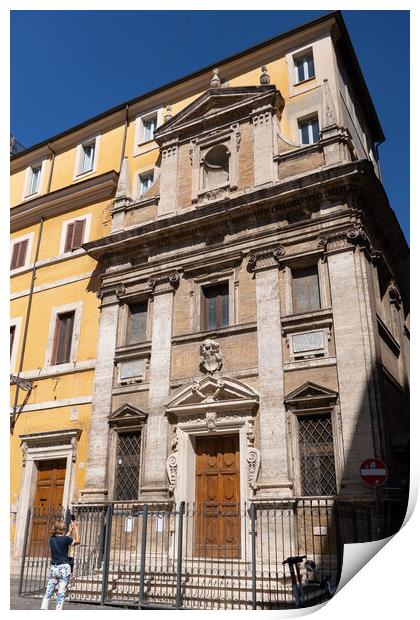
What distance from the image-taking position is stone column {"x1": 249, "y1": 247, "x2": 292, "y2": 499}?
1070 centimetres

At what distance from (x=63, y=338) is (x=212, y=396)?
5752mm

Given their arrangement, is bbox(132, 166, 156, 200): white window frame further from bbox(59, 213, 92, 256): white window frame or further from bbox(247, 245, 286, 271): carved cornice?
bbox(247, 245, 286, 271): carved cornice

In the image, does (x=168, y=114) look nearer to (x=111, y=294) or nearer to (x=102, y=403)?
(x=111, y=294)

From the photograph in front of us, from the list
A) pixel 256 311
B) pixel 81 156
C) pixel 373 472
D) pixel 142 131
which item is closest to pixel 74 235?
pixel 81 156

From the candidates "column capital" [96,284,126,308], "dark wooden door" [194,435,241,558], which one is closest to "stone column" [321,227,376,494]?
"dark wooden door" [194,435,241,558]

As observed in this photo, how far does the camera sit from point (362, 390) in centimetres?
1037

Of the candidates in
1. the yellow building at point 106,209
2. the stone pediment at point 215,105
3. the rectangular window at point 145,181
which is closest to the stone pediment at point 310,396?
the yellow building at point 106,209

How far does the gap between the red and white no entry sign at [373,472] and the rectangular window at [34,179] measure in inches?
593

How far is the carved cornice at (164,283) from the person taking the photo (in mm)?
13797

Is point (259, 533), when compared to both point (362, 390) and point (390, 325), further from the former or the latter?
point (390, 325)

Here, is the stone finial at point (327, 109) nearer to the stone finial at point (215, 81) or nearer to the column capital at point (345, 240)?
the column capital at point (345, 240)

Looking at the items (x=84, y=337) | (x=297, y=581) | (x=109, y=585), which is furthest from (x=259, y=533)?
(x=84, y=337)

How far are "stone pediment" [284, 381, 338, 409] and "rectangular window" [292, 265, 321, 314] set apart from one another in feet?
5.82
